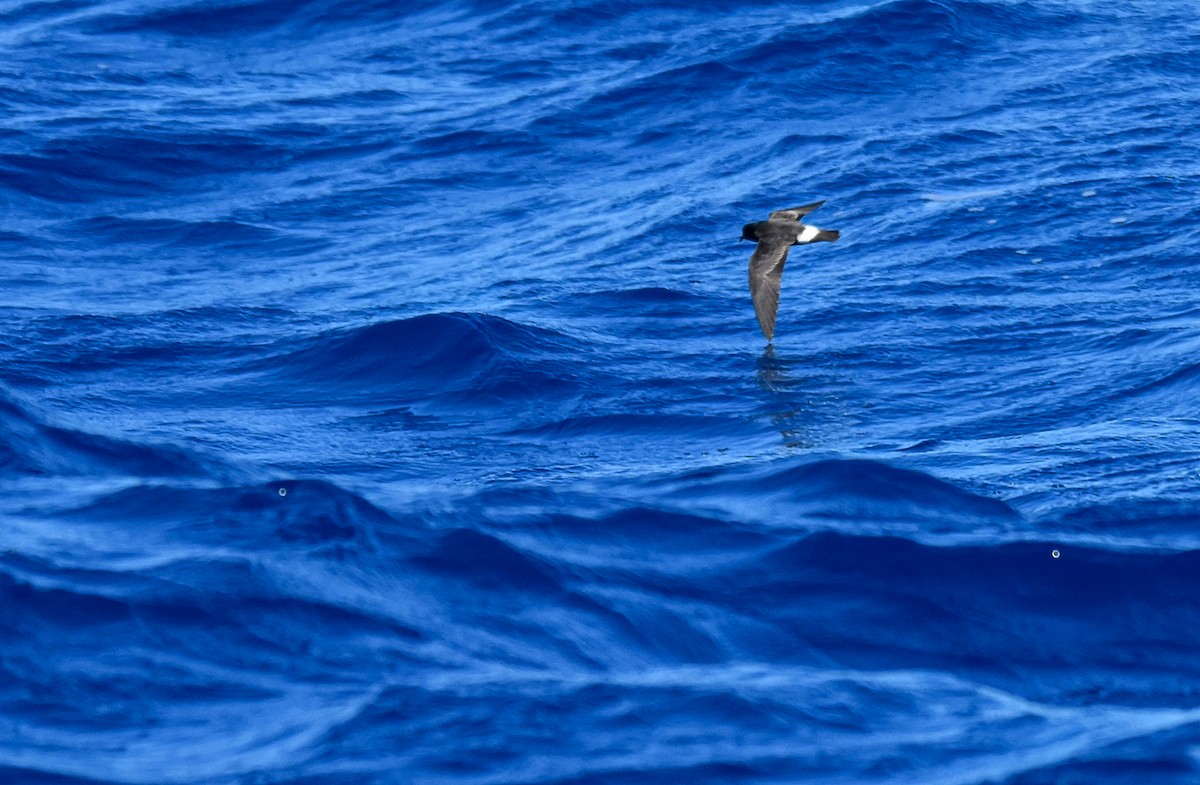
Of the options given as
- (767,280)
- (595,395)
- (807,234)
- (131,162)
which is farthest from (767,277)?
(131,162)

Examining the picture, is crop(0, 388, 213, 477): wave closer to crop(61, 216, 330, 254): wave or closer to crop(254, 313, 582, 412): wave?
crop(254, 313, 582, 412): wave

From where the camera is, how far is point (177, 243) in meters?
14.9

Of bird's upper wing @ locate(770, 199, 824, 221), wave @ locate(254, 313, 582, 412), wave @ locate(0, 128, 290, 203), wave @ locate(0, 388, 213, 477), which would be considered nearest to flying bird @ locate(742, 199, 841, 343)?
bird's upper wing @ locate(770, 199, 824, 221)

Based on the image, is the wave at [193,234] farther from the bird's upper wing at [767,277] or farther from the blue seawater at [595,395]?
the bird's upper wing at [767,277]

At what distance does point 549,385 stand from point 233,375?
2290mm

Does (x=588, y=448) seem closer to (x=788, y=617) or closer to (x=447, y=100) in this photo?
(x=788, y=617)

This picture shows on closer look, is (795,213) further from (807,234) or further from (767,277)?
(767,277)

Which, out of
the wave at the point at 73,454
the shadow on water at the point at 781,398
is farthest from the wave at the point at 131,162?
the shadow on water at the point at 781,398

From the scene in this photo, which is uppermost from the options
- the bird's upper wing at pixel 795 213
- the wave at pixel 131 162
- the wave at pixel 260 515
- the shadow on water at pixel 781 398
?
the wave at pixel 131 162

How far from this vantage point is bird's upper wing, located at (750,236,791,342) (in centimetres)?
1162

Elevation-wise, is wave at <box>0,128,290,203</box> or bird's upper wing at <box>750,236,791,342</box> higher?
wave at <box>0,128,290,203</box>

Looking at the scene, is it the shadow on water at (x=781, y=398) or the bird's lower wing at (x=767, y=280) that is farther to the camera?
the bird's lower wing at (x=767, y=280)

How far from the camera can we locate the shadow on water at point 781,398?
10.6 m

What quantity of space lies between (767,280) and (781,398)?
3.21ft
